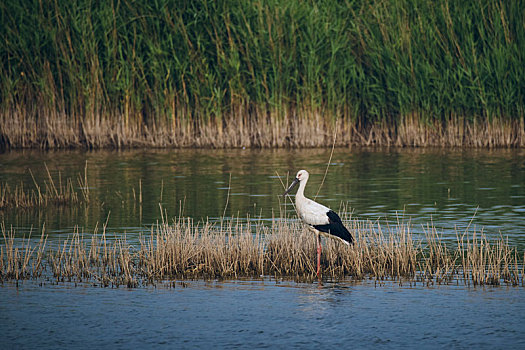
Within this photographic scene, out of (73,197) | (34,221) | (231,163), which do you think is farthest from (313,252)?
(231,163)

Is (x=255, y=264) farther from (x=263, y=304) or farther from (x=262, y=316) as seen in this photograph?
(x=262, y=316)

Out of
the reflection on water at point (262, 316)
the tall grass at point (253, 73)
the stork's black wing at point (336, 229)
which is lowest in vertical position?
the reflection on water at point (262, 316)

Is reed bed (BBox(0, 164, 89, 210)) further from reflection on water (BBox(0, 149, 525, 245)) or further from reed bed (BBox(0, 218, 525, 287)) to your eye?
reed bed (BBox(0, 218, 525, 287))

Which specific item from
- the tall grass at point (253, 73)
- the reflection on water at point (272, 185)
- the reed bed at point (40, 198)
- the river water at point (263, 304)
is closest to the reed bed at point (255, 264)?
the river water at point (263, 304)

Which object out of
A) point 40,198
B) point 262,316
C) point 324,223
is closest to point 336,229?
point 324,223

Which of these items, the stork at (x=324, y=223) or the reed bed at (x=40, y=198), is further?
the reed bed at (x=40, y=198)

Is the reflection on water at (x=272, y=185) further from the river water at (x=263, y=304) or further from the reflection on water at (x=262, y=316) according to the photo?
the reflection on water at (x=262, y=316)

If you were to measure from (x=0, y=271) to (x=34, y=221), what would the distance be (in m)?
4.42

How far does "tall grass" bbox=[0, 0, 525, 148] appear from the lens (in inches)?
949

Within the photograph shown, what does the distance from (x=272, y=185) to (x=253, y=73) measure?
6.88m

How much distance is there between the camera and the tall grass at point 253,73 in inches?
949

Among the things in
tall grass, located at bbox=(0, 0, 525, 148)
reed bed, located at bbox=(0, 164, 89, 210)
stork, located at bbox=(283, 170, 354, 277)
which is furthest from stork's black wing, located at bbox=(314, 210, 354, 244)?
tall grass, located at bbox=(0, 0, 525, 148)

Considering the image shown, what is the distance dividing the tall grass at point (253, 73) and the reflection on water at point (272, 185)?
882 mm

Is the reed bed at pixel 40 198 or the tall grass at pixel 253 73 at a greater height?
the tall grass at pixel 253 73
